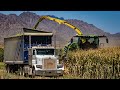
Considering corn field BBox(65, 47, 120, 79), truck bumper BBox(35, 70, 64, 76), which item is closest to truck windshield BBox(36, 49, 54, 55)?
truck bumper BBox(35, 70, 64, 76)

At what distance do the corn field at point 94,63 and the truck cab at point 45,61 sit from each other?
1.75 metres

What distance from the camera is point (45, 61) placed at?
60.5 feet

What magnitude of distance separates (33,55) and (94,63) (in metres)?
3.09

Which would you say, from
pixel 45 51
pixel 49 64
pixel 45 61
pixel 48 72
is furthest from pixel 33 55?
pixel 48 72

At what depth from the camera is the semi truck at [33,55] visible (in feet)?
60.4

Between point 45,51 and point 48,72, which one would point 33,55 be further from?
point 48,72

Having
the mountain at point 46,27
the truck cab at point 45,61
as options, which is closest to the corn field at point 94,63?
the mountain at point 46,27

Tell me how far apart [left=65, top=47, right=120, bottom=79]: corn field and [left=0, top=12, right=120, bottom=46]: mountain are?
849mm

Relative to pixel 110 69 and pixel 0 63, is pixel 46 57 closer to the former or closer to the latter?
pixel 110 69

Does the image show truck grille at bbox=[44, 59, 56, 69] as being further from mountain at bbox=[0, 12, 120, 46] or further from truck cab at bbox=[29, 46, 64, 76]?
mountain at bbox=[0, 12, 120, 46]

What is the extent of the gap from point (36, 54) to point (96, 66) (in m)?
3.02
